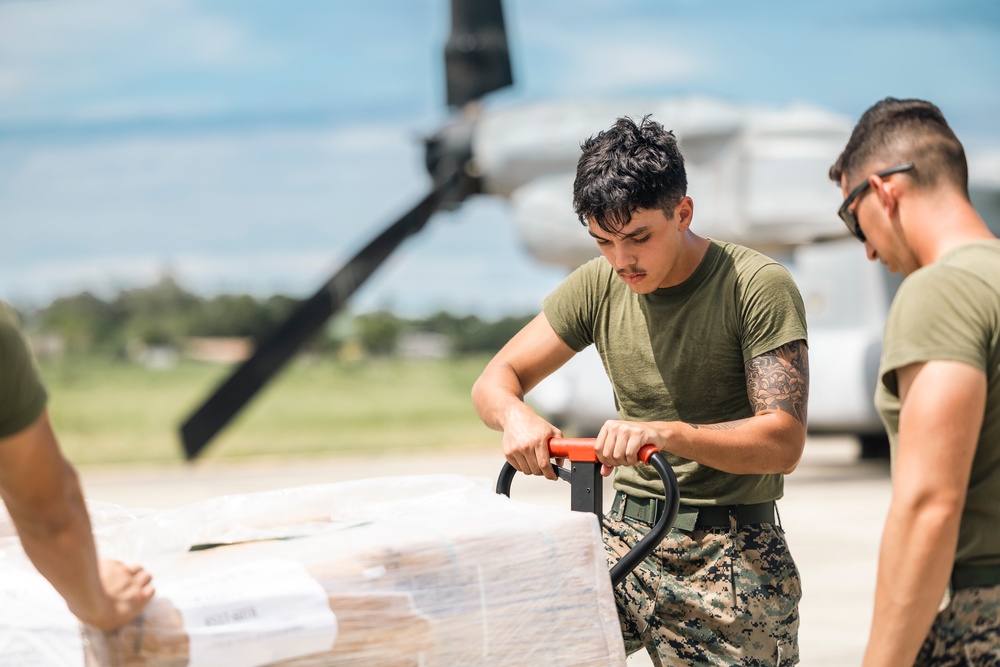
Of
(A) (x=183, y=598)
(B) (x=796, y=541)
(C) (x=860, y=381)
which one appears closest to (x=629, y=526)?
(A) (x=183, y=598)

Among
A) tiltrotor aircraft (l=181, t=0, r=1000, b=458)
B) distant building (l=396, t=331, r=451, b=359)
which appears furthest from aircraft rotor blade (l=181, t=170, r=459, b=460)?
distant building (l=396, t=331, r=451, b=359)

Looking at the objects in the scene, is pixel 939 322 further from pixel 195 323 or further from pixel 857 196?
pixel 195 323

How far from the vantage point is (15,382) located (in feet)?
5.17

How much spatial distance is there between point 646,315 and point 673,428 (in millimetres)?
419

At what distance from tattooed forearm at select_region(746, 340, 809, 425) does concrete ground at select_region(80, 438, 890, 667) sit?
8.31 feet

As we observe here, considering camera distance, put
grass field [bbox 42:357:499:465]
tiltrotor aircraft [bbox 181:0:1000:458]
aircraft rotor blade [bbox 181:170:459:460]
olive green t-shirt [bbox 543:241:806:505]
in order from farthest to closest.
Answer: grass field [bbox 42:357:499:465]
aircraft rotor blade [bbox 181:170:459:460]
tiltrotor aircraft [bbox 181:0:1000:458]
olive green t-shirt [bbox 543:241:806:505]

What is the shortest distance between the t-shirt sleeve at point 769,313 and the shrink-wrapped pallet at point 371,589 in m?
0.57

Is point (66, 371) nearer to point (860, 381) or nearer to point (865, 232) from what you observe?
point (860, 381)

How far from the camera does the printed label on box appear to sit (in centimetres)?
170

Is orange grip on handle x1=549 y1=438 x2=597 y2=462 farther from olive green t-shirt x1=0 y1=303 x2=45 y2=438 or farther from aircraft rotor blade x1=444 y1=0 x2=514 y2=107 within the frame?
aircraft rotor blade x1=444 y1=0 x2=514 y2=107

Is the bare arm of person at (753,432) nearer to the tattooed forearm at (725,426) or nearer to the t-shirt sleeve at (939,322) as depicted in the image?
the tattooed forearm at (725,426)

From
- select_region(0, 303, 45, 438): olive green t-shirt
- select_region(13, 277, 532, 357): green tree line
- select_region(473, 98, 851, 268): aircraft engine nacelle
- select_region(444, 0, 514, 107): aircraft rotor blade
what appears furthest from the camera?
select_region(13, 277, 532, 357): green tree line

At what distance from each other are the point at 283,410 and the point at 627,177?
31183 mm

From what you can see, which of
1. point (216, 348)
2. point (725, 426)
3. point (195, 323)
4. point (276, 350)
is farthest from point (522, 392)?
point (195, 323)
